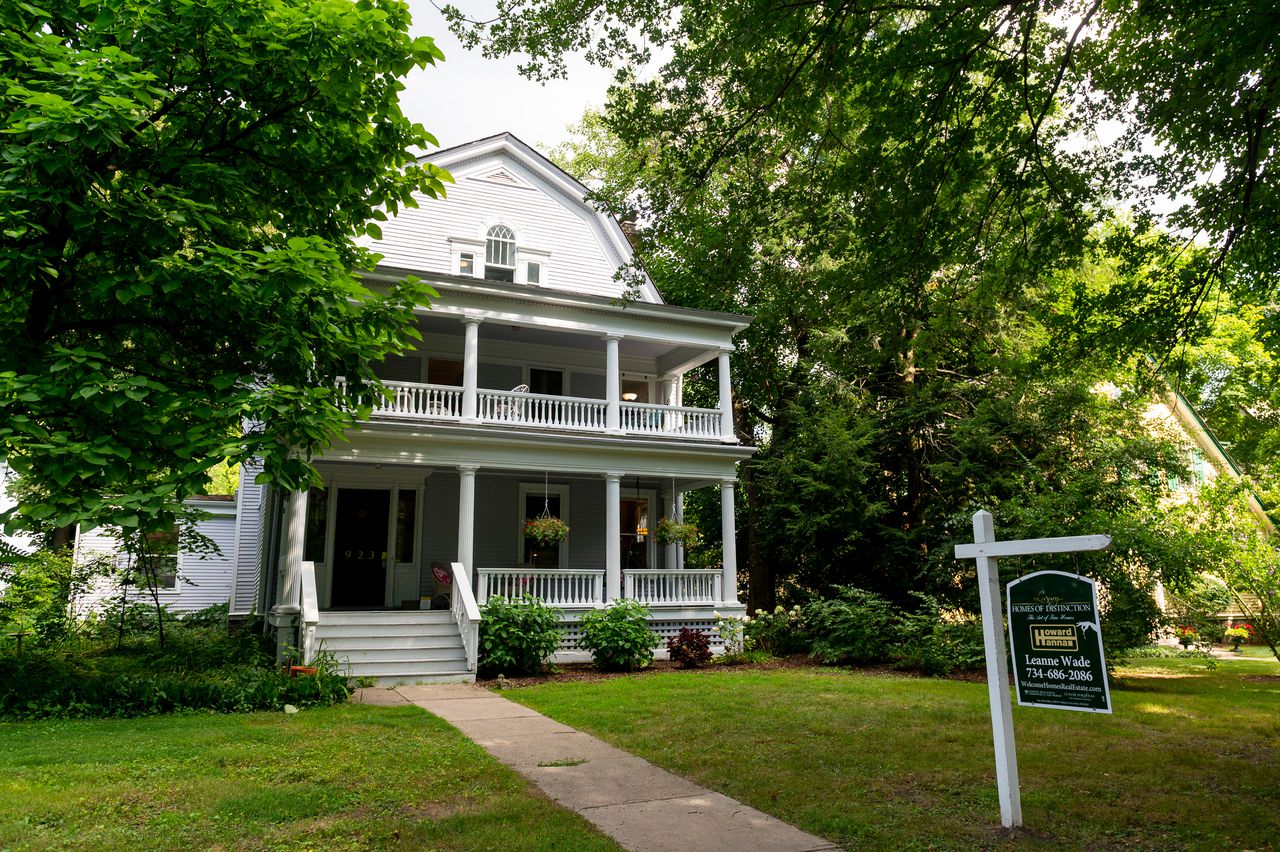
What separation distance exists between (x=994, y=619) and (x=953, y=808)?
1.34 m

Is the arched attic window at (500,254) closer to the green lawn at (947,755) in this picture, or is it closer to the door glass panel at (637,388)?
the door glass panel at (637,388)

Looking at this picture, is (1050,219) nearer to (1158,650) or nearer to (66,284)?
(66,284)

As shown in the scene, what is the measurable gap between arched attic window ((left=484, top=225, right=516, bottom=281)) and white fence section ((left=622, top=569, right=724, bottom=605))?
284 inches

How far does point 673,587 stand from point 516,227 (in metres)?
8.72

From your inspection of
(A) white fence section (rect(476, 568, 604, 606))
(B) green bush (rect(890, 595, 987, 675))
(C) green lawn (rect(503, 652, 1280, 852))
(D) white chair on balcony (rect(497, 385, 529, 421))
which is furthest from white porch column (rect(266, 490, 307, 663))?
(B) green bush (rect(890, 595, 987, 675))

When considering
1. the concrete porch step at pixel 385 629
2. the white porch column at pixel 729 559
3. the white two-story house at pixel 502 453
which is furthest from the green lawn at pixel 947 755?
the white porch column at pixel 729 559

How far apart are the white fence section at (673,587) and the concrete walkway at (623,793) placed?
6346 mm

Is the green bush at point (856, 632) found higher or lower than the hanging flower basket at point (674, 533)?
lower

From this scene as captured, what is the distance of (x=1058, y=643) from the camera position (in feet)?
15.9

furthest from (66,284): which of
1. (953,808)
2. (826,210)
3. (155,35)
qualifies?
(953,808)

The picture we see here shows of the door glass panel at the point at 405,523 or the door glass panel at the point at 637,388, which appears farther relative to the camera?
the door glass panel at the point at 637,388

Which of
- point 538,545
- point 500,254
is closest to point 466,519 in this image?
point 538,545

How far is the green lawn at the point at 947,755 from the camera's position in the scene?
5.07m

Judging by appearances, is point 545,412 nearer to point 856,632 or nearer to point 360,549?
point 360,549
